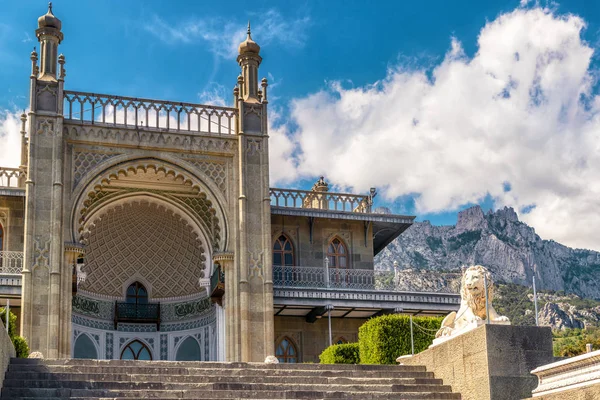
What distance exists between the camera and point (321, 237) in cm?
2886

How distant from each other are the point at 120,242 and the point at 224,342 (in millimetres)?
5266

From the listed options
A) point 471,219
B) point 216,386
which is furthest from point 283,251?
point 471,219

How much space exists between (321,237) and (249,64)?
5.96 metres

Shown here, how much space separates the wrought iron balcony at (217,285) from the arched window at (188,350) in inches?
96.2

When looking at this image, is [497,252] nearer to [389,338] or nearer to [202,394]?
[389,338]

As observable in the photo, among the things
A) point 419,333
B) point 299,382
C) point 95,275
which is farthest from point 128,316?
point 299,382

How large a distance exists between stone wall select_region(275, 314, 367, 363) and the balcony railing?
1.11 m

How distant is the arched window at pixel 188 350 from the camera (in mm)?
28344

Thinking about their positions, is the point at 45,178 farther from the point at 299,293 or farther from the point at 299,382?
the point at 299,382

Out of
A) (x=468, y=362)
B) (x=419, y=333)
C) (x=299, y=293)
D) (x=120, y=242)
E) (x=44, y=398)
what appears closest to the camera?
(x=44, y=398)

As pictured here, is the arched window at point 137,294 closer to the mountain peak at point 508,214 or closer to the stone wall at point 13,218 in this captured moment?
the stone wall at point 13,218

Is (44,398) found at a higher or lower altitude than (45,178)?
lower

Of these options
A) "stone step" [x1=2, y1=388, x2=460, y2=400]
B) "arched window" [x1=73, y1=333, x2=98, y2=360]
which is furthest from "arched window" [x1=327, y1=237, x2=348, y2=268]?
"stone step" [x1=2, y1=388, x2=460, y2=400]

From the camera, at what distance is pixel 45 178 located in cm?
2447
